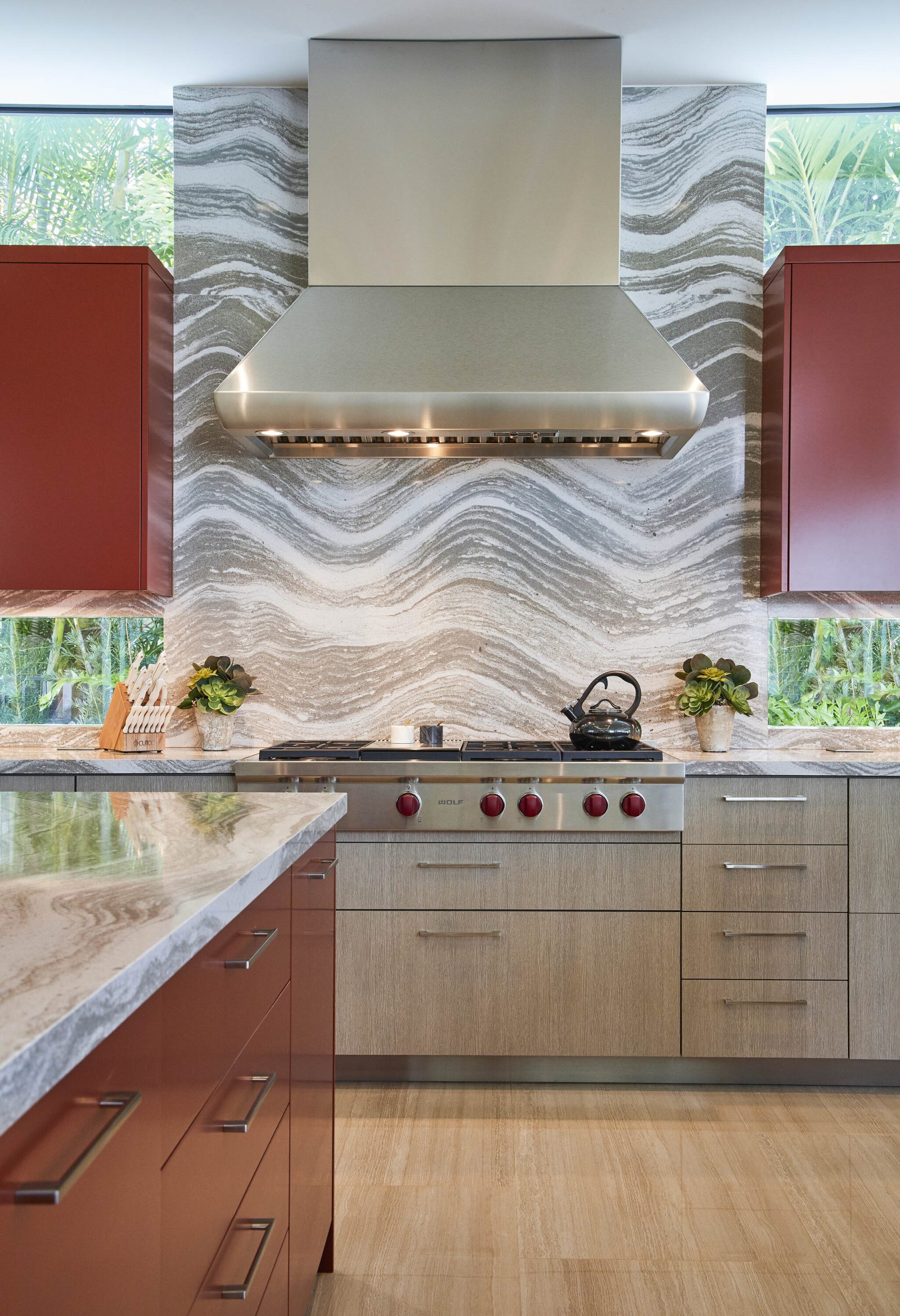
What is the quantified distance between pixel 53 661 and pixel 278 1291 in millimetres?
2408

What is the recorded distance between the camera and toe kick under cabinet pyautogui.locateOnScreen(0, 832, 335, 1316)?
633mm

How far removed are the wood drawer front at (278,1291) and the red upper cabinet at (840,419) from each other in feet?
7.49

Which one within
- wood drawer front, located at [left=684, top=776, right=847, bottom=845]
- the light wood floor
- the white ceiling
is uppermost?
the white ceiling

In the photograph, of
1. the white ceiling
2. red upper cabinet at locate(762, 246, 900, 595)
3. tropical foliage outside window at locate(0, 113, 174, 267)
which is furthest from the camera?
tropical foliage outside window at locate(0, 113, 174, 267)

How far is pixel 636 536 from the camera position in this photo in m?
3.19

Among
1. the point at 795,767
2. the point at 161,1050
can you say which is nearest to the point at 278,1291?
the point at 161,1050

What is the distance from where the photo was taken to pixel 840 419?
290cm

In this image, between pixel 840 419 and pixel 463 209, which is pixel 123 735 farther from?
pixel 840 419

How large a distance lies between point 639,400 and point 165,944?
7.18ft

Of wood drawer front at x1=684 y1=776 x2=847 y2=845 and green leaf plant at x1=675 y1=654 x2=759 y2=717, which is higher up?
green leaf plant at x1=675 y1=654 x2=759 y2=717

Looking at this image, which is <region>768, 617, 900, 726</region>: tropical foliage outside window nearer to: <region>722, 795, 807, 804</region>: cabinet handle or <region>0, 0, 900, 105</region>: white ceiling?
<region>722, 795, 807, 804</region>: cabinet handle

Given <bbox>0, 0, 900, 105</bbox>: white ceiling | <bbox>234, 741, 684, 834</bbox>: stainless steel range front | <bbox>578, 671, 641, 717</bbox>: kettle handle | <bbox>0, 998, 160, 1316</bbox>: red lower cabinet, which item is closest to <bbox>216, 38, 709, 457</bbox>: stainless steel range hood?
<bbox>0, 0, 900, 105</bbox>: white ceiling

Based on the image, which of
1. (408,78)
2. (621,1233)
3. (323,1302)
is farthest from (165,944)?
(408,78)

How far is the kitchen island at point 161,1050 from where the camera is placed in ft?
2.04
